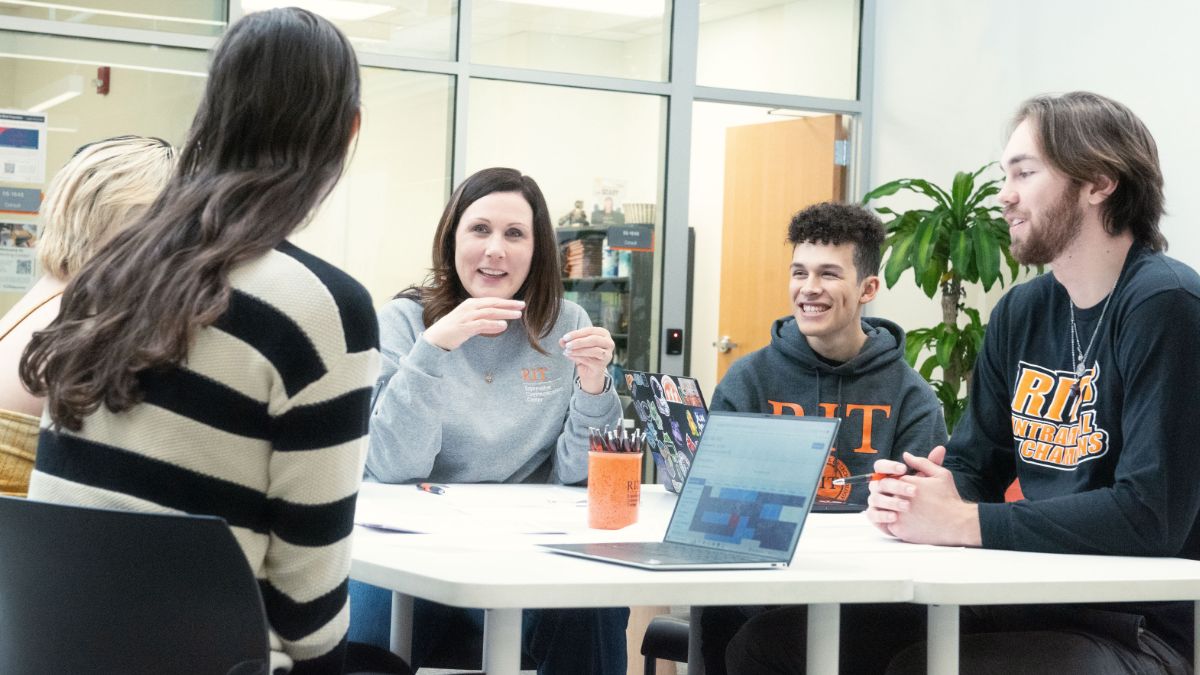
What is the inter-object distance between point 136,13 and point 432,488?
136 inches

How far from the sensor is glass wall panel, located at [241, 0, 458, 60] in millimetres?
5363

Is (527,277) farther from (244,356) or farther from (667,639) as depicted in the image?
(244,356)

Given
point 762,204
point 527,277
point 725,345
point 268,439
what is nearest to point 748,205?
point 762,204

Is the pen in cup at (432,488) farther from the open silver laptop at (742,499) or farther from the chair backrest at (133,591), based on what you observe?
the chair backrest at (133,591)

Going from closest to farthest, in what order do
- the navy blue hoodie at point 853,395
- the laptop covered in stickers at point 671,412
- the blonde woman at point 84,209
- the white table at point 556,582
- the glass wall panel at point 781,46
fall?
1. the white table at point 556,582
2. the blonde woman at point 84,209
3. the laptop covered in stickers at point 671,412
4. the navy blue hoodie at point 853,395
5. the glass wall panel at point 781,46

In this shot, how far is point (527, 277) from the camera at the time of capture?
2.71m

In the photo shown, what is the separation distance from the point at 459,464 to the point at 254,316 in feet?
4.34

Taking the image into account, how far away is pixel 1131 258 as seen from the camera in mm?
1978

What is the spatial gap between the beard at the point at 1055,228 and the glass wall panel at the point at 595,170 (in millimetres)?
3659

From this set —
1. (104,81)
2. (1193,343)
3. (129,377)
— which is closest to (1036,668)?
(1193,343)

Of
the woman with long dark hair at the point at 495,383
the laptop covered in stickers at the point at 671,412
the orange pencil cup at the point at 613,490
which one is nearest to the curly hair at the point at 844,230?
the woman with long dark hair at the point at 495,383

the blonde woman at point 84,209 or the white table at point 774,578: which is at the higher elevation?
the blonde woman at point 84,209

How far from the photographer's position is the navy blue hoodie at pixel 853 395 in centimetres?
268

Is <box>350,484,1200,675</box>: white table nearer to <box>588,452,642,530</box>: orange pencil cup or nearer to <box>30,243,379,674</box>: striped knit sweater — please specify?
<box>588,452,642,530</box>: orange pencil cup
